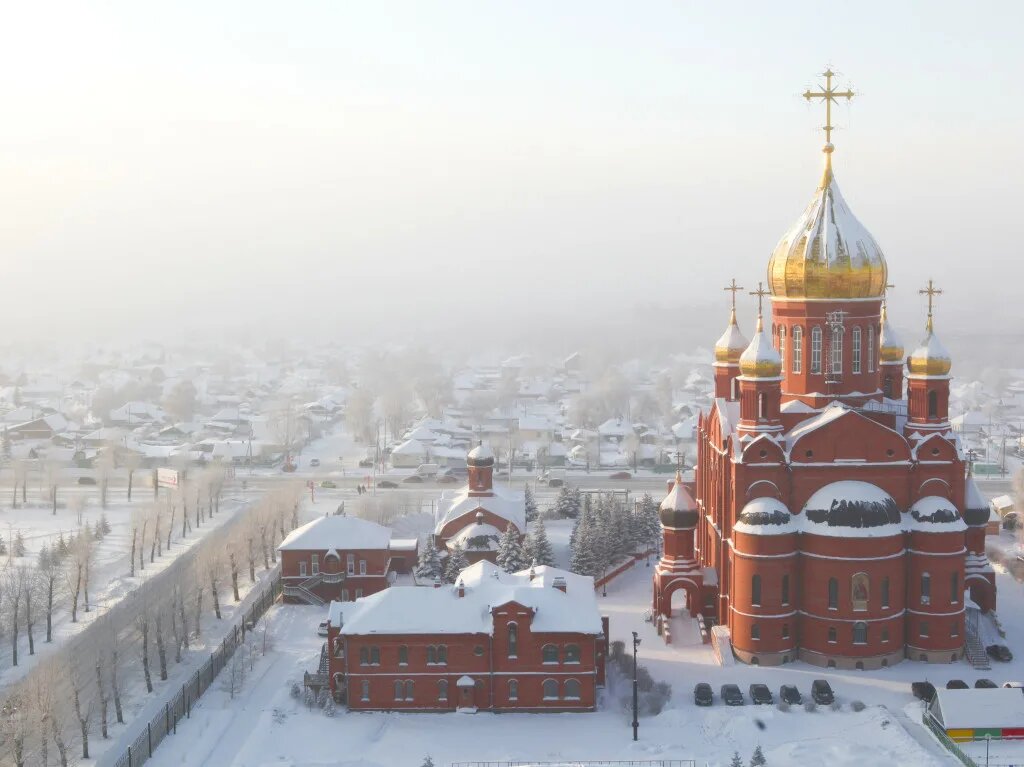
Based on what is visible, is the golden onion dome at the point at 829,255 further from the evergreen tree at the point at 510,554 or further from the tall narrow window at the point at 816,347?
the evergreen tree at the point at 510,554

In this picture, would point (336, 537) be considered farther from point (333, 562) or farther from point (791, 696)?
point (791, 696)

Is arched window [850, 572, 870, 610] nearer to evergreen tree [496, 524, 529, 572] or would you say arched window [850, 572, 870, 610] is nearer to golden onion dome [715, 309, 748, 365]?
golden onion dome [715, 309, 748, 365]

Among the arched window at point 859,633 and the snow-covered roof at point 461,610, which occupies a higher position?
the snow-covered roof at point 461,610

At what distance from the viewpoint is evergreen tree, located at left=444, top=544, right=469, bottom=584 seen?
38.7 metres

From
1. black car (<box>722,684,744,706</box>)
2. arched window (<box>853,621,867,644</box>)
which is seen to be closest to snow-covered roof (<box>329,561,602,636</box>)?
black car (<box>722,684,744,706</box>)

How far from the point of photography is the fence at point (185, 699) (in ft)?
82.2

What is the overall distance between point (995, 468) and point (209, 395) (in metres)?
77.5

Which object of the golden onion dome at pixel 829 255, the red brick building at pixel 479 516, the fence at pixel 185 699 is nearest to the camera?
the fence at pixel 185 699

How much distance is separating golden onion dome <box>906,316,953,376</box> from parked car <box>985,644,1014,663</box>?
7458 mm

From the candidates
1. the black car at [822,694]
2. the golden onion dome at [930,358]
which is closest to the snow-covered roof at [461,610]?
the black car at [822,694]

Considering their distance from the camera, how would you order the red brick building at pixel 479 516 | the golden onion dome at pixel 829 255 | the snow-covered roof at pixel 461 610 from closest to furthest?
the snow-covered roof at pixel 461 610 < the golden onion dome at pixel 829 255 < the red brick building at pixel 479 516

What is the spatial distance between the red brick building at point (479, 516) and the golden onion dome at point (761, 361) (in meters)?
13.4

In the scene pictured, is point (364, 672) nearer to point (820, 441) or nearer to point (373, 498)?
point (820, 441)

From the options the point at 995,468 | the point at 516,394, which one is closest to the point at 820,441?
the point at 995,468
